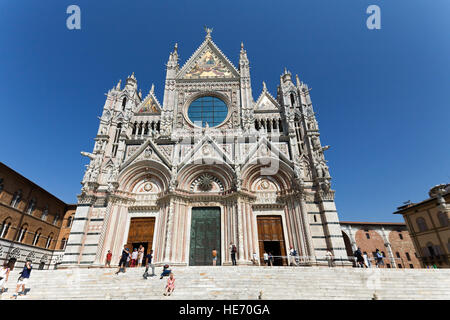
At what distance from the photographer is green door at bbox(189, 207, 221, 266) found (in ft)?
48.6

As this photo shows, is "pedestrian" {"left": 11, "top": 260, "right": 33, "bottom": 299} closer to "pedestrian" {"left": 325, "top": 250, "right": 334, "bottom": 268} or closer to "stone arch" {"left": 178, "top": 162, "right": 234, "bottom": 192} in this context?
"stone arch" {"left": 178, "top": 162, "right": 234, "bottom": 192}

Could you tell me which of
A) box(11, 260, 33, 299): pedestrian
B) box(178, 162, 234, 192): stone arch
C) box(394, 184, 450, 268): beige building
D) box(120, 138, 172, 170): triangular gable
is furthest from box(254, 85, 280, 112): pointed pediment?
box(394, 184, 450, 268): beige building

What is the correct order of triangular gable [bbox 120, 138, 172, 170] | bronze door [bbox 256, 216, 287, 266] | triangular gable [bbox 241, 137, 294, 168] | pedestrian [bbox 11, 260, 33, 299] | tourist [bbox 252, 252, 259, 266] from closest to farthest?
pedestrian [bbox 11, 260, 33, 299]
tourist [bbox 252, 252, 259, 266]
bronze door [bbox 256, 216, 287, 266]
triangular gable [bbox 241, 137, 294, 168]
triangular gable [bbox 120, 138, 172, 170]

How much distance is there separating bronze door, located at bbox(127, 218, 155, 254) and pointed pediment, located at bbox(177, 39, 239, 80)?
14.1 metres

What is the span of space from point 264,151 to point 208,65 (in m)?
11.9

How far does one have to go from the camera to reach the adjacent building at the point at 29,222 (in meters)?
20.9

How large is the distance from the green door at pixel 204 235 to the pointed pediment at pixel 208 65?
44.2 ft

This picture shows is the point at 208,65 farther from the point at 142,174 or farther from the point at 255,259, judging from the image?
the point at 255,259

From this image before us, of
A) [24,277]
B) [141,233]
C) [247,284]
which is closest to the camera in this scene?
[24,277]

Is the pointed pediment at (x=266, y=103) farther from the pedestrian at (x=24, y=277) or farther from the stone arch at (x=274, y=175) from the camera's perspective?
the pedestrian at (x=24, y=277)

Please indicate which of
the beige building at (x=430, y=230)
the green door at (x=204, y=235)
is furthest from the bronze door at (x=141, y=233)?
the beige building at (x=430, y=230)

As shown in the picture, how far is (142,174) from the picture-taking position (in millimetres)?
17484

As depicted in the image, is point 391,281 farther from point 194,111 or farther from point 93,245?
point 194,111

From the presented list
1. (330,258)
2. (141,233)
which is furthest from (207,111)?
(330,258)
